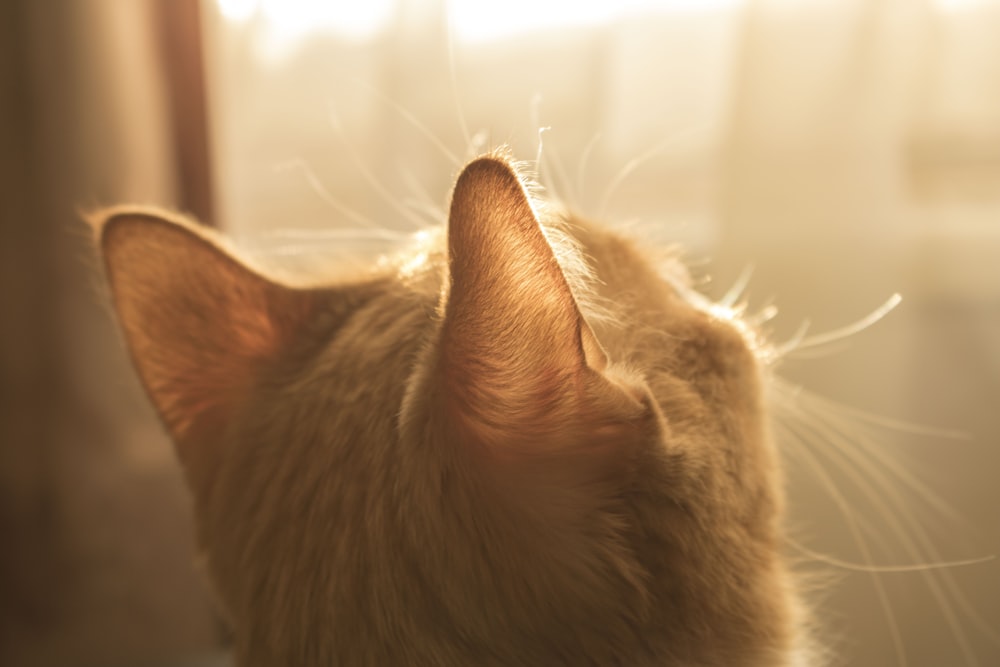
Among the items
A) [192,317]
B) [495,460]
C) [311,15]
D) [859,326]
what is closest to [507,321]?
[495,460]

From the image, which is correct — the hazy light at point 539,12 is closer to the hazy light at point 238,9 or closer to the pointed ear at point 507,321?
the hazy light at point 238,9

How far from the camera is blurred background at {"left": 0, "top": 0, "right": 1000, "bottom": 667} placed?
0.98m

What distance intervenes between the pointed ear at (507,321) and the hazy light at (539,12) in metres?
0.73

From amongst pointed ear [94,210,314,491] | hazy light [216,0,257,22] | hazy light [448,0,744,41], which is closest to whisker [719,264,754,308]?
hazy light [448,0,744,41]

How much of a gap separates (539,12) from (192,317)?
2.02 ft

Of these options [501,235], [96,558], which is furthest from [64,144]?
[501,235]

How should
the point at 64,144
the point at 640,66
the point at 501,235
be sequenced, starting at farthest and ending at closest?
the point at 64,144 → the point at 640,66 → the point at 501,235

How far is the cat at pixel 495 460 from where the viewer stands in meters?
0.51

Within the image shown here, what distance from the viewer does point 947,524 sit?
1007mm

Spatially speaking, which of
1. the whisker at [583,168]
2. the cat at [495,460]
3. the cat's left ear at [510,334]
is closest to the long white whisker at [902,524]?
the cat at [495,460]

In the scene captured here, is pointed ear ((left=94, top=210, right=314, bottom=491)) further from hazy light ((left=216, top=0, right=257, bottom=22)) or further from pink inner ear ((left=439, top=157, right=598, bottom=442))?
hazy light ((left=216, top=0, right=257, bottom=22))

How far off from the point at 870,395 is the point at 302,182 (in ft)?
2.94

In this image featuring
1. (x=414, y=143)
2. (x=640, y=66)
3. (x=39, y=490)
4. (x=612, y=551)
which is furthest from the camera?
(x=39, y=490)

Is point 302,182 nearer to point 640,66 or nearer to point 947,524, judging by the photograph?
point 640,66
